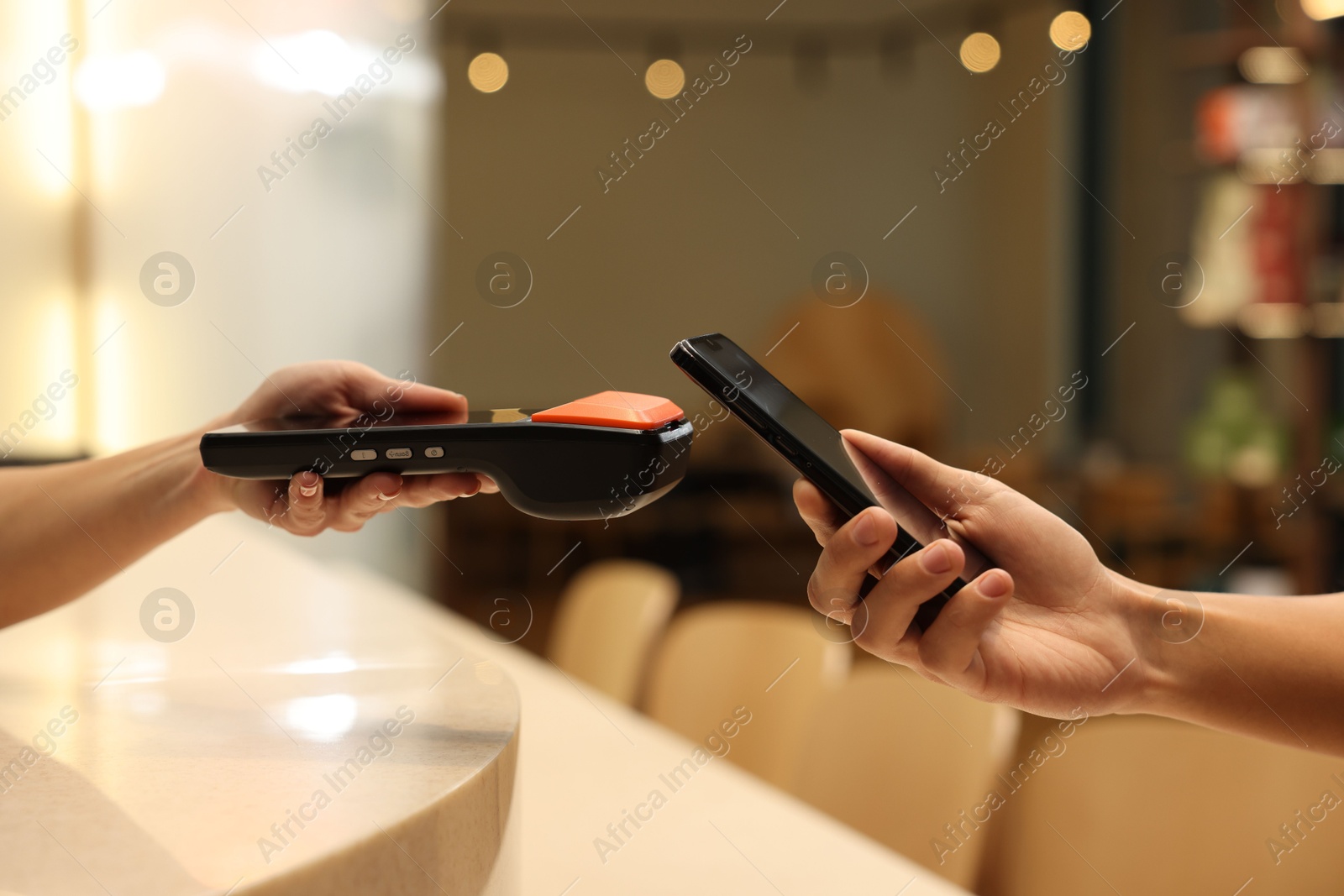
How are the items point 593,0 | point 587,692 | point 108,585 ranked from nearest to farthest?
point 108,585 < point 587,692 < point 593,0

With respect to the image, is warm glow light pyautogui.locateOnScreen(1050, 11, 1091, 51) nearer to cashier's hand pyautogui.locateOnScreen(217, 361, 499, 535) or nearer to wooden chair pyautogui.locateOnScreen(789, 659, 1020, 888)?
wooden chair pyautogui.locateOnScreen(789, 659, 1020, 888)

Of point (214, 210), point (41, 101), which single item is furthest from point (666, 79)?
point (41, 101)

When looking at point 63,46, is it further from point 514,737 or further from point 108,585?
point 514,737

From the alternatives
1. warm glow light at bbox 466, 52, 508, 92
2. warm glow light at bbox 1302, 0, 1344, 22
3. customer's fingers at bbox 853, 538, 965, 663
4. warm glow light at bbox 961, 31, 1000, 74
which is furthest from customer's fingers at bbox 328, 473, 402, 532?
warm glow light at bbox 961, 31, 1000, 74

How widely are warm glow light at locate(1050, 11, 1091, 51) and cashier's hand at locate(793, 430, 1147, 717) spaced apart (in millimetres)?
3792

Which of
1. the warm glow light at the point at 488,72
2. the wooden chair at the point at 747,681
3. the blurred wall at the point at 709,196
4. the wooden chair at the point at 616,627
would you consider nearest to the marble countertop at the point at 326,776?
the wooden chair at the point at 747,681

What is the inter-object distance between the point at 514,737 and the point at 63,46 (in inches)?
125

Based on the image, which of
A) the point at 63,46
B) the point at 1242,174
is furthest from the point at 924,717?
the point at 63,46

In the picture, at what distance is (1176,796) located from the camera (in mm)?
973

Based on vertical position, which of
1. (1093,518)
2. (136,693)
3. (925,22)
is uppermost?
(925,22)

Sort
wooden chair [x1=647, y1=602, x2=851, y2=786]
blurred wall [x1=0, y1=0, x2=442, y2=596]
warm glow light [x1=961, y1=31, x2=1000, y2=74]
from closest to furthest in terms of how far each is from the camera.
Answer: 1. wooden chair [x1=647, y1=602, x2=851, y2=786]
2. blurred wall [x1=0, y1=0, x2=442, y2=596]
3. warm glow light [x1=961, y1=31, x2=1000, y2=74]

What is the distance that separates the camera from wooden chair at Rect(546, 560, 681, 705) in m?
1.90

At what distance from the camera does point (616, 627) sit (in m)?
2.00

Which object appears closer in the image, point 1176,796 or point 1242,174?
point 1176,796
